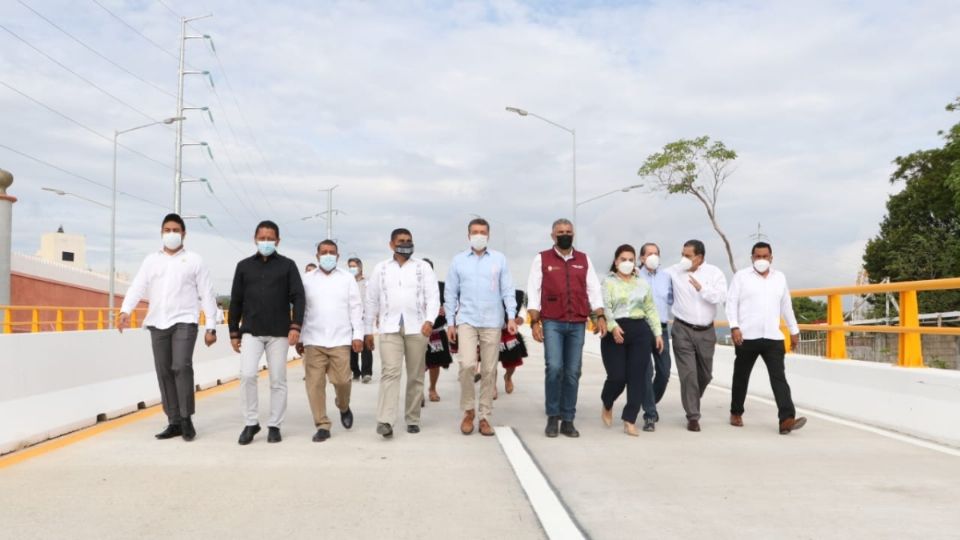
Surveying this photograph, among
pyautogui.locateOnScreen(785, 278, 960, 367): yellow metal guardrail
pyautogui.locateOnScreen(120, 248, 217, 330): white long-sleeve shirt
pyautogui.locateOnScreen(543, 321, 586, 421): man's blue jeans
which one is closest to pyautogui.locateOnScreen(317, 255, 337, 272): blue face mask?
pyautogui.locateOnScreen(120, 248, 217, 330): white long-sleeve shirt

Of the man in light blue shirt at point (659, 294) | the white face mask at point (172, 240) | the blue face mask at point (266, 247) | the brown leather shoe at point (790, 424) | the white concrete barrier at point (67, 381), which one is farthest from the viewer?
the man in light blue shirt at point (659, 294)

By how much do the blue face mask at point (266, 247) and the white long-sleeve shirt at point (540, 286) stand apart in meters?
2.29

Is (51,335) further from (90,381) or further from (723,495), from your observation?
(723,495)

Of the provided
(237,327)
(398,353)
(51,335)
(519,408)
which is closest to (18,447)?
(51,335)

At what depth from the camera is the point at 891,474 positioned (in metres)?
6.12

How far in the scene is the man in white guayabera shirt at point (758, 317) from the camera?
8.41 m

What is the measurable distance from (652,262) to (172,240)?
4718 mm

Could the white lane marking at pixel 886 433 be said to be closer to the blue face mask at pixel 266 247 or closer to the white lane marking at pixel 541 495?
the white lane marking at pixel 541 495

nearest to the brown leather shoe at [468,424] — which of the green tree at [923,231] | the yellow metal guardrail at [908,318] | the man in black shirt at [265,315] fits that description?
the man in black shirt at [265,315]

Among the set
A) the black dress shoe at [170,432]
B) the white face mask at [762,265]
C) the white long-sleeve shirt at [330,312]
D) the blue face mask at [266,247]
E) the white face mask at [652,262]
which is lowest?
the black dress shoe at [170,432]

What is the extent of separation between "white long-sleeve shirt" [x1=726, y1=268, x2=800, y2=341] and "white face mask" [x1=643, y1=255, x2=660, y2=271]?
870 mm

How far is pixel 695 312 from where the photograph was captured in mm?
8758

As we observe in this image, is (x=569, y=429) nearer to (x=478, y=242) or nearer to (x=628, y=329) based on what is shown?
(x=628, y=329)

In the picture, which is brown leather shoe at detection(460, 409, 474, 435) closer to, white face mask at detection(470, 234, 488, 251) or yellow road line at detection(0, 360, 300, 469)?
white face mask at detection(470, 234, 488, 251)
